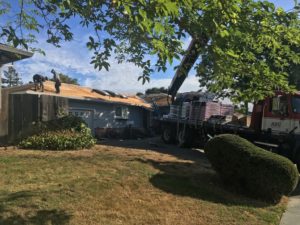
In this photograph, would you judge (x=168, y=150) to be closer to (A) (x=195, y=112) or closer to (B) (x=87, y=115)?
(A) (x=195, y=112)

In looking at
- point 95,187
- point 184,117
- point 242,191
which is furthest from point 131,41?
point 184,117

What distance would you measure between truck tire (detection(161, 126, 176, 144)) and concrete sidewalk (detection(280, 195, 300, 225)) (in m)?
12.3

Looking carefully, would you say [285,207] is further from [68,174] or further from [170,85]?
[170,85]

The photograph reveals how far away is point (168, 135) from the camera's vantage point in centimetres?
2333

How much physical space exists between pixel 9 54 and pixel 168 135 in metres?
10.1

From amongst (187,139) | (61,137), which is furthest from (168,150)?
(61,137)

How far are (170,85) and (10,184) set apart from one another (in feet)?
52.6

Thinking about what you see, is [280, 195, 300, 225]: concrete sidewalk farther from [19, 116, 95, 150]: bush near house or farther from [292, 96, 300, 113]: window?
[19, 116, 95, 150]: bush near house

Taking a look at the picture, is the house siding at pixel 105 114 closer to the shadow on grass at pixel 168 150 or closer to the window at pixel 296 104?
the shadow on grass at pixel 168 150

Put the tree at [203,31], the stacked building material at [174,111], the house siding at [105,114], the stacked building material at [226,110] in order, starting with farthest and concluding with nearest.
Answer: the house siding at [105,114]
the stacked building material at [174,111]
the stacked building material at [226,110]
the tree at [203,31]

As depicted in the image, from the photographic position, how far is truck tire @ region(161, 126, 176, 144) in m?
23.1

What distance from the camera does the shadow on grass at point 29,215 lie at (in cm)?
680

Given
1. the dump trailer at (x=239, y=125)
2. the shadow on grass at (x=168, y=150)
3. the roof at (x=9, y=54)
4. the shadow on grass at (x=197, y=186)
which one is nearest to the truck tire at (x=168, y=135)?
the dump trailer at (x=239, y=125)

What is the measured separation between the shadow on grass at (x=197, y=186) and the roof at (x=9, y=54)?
6.77 metres
